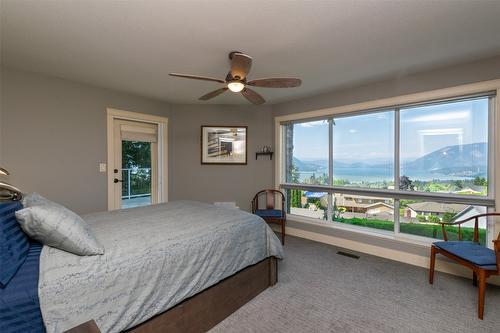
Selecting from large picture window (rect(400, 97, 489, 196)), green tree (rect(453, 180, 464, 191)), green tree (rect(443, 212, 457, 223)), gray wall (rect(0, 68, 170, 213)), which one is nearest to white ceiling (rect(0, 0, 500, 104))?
gray wall (rect(0, 68, 170, 213))

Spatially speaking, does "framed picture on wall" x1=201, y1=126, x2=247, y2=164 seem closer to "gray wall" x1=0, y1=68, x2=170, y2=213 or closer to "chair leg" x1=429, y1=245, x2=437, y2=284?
"gray wall" x1=0, y1=68, x2=170, y2=213

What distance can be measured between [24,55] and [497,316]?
5.00 meters

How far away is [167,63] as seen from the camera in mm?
2568

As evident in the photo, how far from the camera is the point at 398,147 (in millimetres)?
3123

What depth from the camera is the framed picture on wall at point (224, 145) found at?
4324mm

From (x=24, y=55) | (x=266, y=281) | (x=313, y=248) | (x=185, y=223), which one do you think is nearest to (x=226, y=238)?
(x=185, y=223)

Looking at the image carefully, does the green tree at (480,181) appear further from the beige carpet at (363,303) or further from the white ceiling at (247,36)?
the white ceiling at (247,36)

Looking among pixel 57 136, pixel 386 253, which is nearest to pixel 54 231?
pixel 57 136

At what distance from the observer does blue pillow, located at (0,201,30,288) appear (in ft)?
3.42

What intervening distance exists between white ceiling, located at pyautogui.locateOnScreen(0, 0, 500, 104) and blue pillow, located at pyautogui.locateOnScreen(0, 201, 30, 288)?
1.47 metres

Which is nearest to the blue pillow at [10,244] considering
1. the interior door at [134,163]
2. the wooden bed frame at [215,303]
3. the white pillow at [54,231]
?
the white pillow at [54,231]

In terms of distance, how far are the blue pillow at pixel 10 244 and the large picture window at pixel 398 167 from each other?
3514 mm

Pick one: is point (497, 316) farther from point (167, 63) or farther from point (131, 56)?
point (131, 56)

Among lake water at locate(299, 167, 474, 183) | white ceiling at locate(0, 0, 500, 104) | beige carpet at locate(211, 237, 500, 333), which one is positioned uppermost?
white ceiling at locate(0, 0, 500, 104)
